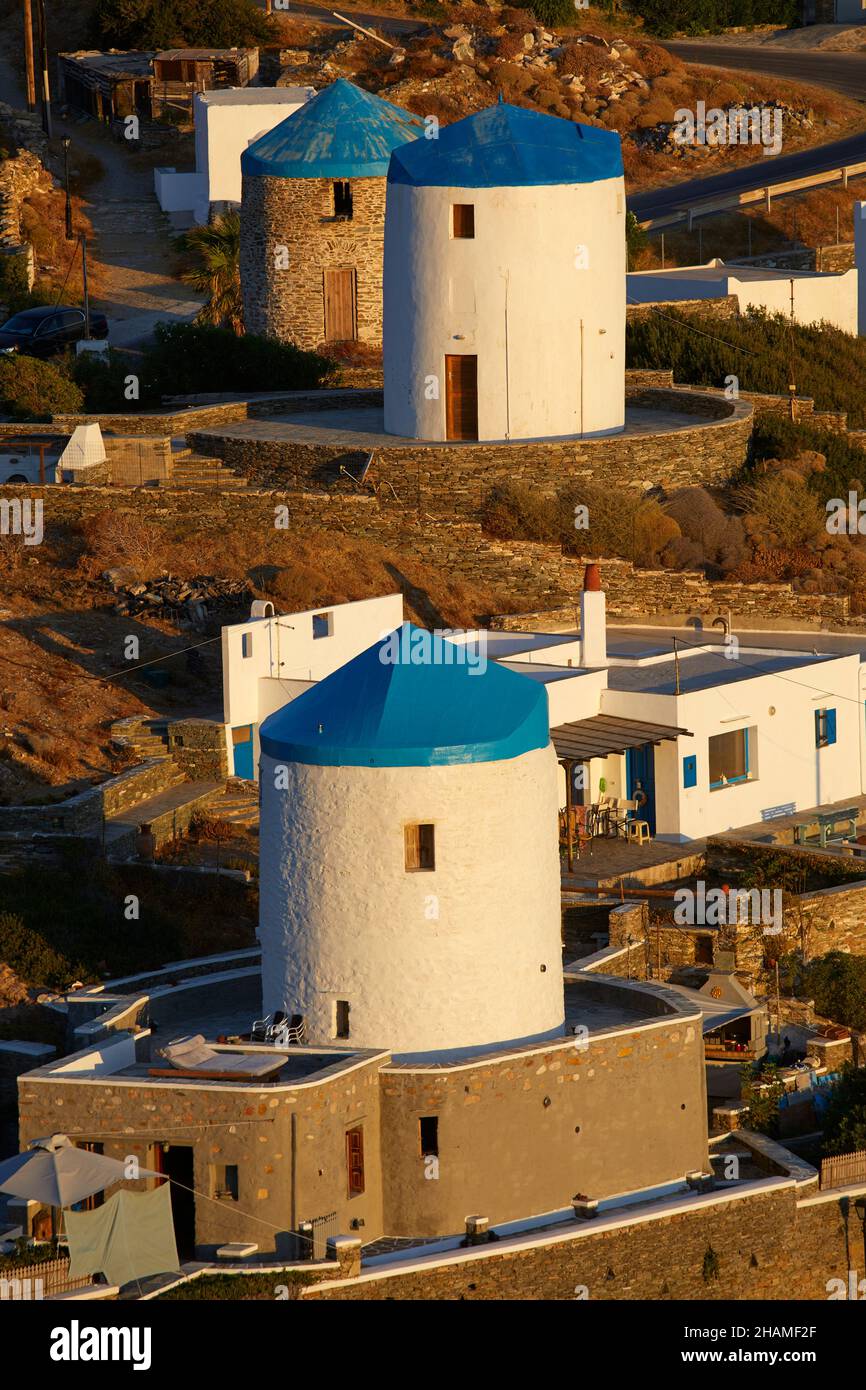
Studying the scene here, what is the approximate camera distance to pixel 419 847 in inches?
1091

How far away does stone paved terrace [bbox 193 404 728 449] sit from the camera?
48469 millimetres

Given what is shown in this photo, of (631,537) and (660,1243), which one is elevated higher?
(631,537)

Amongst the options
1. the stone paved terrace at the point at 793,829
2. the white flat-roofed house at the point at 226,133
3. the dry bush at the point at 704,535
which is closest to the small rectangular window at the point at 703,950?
the stone paved terrace at the point at 793,829

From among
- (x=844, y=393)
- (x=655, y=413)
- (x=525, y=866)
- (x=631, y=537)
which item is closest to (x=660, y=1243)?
(x=525, y=866)

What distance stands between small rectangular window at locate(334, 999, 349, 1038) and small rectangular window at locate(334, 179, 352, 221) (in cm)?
3120

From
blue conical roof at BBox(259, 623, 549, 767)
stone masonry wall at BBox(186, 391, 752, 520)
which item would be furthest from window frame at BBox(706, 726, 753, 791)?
blue conical roof at BBox(259, 623, 549, 767)

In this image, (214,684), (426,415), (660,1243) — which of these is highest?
(426,415)

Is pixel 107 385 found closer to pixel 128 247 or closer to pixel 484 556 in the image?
pixel 484 556

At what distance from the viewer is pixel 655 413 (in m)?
52.5

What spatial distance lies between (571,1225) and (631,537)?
20.6 metres

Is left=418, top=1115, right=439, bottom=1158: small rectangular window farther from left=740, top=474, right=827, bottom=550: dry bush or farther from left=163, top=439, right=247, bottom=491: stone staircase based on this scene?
left=740, top=474, right=827, bottom=550: dry bush

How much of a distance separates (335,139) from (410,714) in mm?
31220
